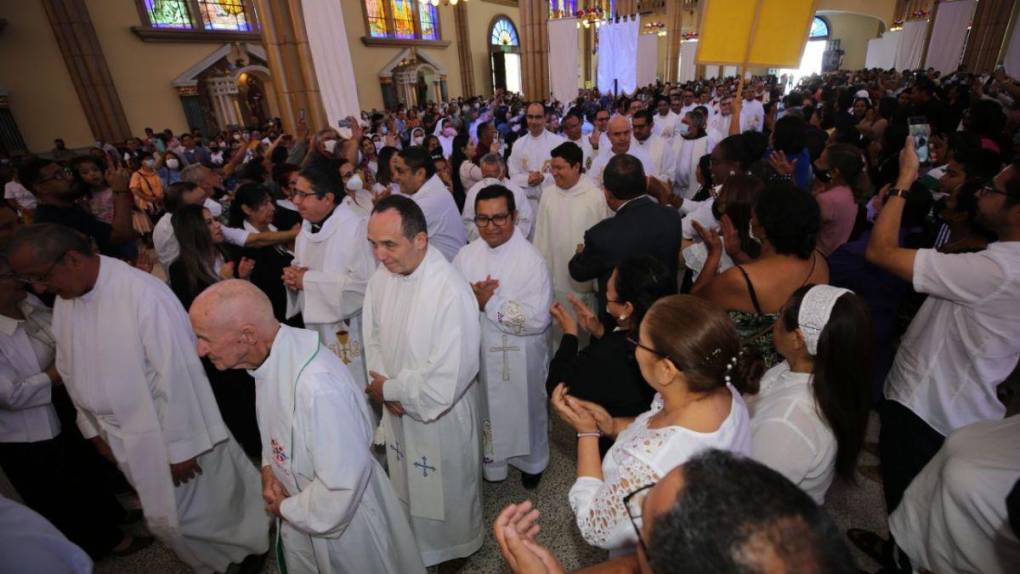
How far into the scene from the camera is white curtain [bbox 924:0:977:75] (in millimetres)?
A: 19828

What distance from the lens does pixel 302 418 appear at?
178cm

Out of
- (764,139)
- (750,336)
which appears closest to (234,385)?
(750,336)

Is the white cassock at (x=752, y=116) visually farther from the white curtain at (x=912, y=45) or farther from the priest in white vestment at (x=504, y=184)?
the white curtain at (x=912, y=45)

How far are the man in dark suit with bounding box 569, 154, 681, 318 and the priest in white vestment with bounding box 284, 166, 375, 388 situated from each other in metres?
1.55

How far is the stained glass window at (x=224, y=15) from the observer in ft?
56.1

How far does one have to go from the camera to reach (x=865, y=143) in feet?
25.3

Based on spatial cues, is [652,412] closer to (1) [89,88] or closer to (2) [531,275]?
(2) [531,275]

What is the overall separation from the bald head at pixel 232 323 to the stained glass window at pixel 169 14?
63.8 feet

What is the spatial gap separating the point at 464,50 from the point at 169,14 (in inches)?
580

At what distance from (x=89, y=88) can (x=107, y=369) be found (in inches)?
670

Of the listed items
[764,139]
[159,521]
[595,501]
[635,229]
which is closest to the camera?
[595,501]

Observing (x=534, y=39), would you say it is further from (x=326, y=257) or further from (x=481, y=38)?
(x=481, y=38)

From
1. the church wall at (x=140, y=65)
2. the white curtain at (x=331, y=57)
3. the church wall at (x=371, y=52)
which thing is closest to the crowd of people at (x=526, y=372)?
the white curtain at (x=331, y=57)

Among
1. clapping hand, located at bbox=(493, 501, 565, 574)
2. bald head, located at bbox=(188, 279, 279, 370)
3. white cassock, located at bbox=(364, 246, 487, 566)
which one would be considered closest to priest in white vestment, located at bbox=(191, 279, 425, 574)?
bald head, located at bbox=(188, 279, 279, 370)
